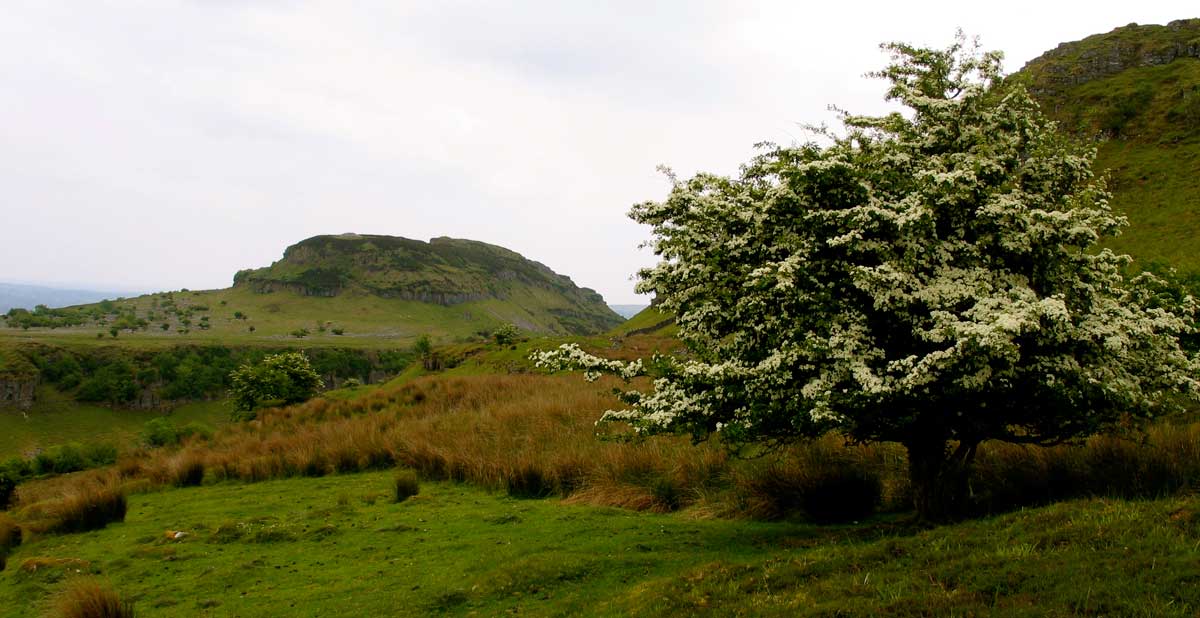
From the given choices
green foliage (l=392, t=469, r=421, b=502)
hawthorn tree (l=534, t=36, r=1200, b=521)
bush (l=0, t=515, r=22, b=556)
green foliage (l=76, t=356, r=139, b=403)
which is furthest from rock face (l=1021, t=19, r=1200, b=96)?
green foliage (l=76, t=356, r=139, b=403)

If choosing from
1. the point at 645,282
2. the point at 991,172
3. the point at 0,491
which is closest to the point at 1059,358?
the point at 991,172

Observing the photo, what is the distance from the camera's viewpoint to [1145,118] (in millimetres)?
56375

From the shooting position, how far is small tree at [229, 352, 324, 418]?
Answer: 4450 centimetres

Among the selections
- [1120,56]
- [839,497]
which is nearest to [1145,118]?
[1120,56]

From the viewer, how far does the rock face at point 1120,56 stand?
69.2 metres

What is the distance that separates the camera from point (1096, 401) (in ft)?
27.4

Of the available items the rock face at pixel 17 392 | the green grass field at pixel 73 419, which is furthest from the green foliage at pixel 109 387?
the rock face at pixel 17 392

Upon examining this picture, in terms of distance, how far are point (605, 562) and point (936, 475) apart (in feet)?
15.4

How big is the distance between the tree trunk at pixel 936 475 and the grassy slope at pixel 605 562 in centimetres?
69

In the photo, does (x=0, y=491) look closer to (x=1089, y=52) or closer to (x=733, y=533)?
(x=733, y=533)

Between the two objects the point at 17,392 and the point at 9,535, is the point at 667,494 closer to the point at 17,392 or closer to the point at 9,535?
the point at 9,535

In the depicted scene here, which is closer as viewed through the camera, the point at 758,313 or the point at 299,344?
the point at 758,313

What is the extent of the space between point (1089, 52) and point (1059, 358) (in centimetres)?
8860

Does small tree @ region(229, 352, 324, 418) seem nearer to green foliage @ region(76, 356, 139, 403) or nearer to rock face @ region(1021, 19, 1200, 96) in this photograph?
rock face @ region(1021, 19, 1200, 96)
